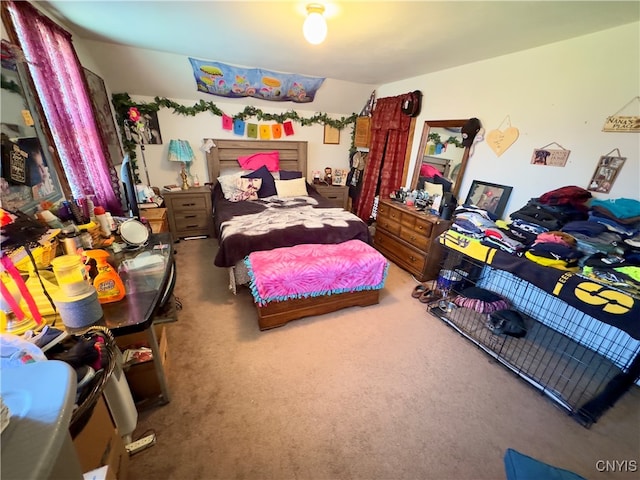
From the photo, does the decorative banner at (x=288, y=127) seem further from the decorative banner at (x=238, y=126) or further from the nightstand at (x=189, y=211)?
the nightstand at (x=189, y=211)

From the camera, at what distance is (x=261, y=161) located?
157 inches

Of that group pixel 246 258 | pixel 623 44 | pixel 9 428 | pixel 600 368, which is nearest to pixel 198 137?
pixel 246 258

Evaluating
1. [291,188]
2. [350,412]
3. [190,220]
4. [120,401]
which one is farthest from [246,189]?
[350,412]

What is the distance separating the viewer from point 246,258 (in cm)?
226

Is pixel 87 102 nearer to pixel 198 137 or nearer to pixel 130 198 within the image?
pixel 130 198

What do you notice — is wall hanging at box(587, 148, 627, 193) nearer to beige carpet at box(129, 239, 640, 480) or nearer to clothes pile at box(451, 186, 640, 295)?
clothes pile at box(451, 186, 640, 295)

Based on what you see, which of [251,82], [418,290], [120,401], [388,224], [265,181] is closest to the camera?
[120,401]

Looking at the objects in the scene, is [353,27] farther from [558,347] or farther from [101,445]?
[558,347]

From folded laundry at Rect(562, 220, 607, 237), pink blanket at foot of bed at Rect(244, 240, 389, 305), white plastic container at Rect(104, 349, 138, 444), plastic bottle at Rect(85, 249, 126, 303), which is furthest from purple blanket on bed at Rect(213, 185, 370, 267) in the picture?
folded laundry at Rect(562, 220, 607, 237)

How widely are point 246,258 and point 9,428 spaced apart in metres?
1.82

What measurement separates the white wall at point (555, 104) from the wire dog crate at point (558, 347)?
870 mm

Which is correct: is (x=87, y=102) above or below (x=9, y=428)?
above

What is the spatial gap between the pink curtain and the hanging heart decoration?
3.50m

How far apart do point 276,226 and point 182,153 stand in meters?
2.02
